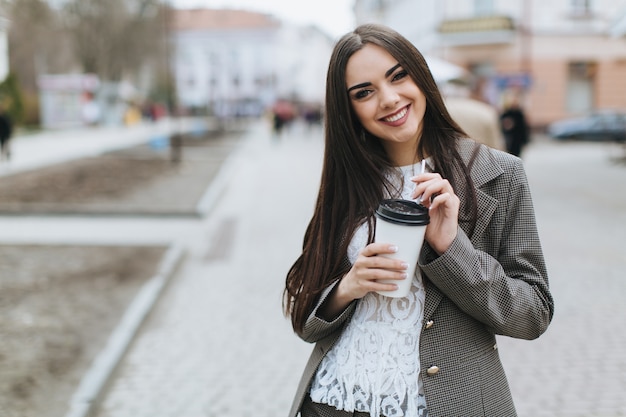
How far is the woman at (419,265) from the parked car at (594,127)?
29.4 m

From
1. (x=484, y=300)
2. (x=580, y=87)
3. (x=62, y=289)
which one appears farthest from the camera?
(x=580, y=87)

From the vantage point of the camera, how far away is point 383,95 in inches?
67.5

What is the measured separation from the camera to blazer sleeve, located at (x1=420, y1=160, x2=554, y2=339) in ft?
5.26

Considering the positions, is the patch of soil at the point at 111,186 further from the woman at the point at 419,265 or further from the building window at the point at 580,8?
the building window at the point at 580,8

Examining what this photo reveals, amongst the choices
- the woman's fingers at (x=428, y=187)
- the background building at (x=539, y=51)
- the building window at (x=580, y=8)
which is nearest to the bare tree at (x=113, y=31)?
the background building at (x=539, y=51)

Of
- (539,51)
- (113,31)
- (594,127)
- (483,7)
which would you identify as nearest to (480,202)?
(594,127)

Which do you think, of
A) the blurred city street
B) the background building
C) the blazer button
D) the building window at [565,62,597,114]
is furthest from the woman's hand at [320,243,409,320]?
the building window at [565,62,597,114]

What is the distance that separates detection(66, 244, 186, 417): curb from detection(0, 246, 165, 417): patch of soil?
85 millimetres

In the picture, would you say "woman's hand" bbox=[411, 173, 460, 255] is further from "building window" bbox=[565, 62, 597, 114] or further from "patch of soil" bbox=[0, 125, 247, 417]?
"building window" bbox=[565, 62, 597, 114]

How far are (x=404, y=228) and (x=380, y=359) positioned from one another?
41 centimetres

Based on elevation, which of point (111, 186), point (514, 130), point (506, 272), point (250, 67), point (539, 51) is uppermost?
point (539, 51)

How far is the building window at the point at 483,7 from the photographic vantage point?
32219 millimetres

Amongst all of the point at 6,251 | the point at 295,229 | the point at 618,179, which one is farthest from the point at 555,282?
the point at 618,179

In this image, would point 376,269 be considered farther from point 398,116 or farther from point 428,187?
point 398,116
